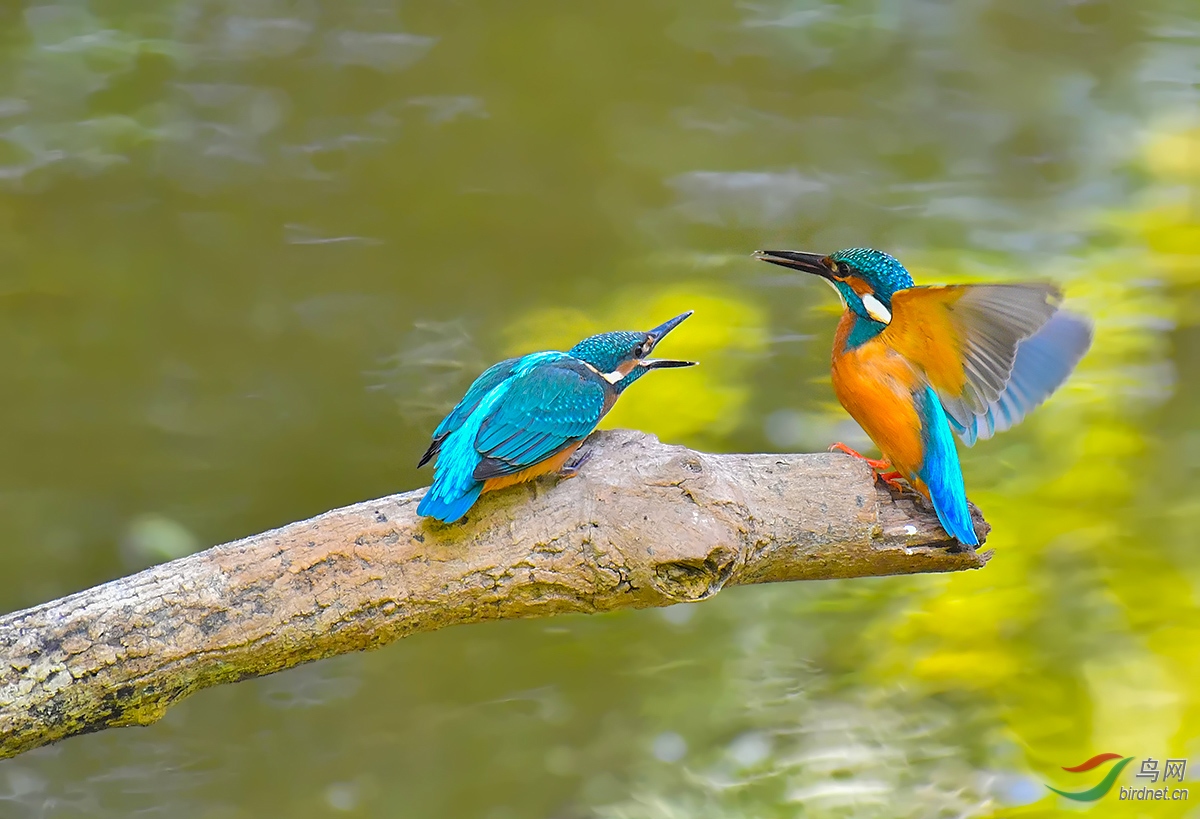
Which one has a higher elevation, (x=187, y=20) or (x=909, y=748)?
(x=187, y=20)

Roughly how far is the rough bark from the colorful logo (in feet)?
4.33

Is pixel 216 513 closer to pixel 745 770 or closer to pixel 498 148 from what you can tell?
pixel 498 148

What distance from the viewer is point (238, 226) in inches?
102

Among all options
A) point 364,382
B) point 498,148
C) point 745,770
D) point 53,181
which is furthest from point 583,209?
point 745,770

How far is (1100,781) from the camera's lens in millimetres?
2322

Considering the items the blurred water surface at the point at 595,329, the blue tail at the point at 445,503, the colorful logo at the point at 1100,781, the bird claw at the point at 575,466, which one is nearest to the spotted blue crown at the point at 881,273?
the bird claw at the point at 575,466

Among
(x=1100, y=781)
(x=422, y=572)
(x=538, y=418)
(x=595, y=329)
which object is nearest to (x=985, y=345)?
(x=538, y=418)

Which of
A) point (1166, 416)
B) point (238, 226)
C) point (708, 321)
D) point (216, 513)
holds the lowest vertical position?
point (216, 513)

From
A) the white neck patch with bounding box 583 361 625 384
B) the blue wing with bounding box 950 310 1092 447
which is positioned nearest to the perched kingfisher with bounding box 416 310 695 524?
the white neck patch with bounding box 583 361 625 384

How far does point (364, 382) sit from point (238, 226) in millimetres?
572

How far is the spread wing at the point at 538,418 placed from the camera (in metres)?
1.29

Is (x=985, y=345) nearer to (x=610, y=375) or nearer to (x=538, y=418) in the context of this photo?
(x=610, y=375)

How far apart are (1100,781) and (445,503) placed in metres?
2.02

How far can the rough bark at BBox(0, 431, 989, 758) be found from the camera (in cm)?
124
